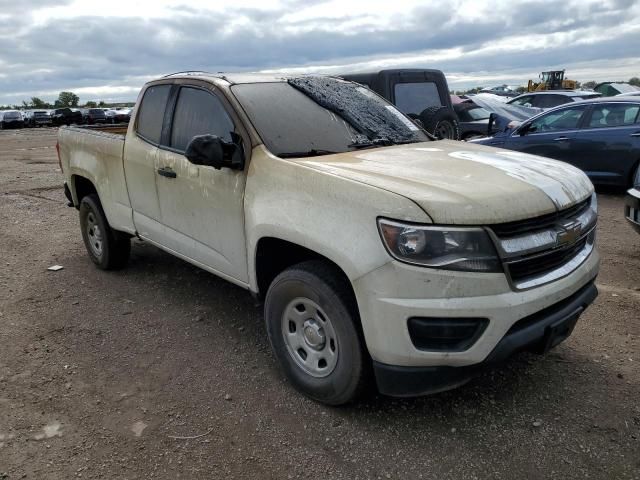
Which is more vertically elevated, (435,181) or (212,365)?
(435,181)

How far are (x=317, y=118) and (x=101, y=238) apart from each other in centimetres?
280

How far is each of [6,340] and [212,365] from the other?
1688 millimetres

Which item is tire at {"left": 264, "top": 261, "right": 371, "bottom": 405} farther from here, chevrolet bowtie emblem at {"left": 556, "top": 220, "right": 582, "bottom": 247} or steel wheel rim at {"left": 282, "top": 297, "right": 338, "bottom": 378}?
chevrolet bowtie emblem at {"left": 556, "top": 220, "right": 582, "bottom": 247}

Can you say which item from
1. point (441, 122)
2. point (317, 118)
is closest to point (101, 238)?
point (317, 118)

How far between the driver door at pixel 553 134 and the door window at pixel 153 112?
6703mm

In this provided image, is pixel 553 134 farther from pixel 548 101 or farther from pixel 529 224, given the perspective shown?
pixel 529 224

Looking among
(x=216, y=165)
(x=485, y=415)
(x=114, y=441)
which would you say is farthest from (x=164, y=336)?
(x=485, y=415)

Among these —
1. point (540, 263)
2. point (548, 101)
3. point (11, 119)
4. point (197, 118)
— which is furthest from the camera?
point (11, 119)

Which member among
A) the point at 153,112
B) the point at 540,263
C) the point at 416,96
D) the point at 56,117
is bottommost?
the point at 540,263

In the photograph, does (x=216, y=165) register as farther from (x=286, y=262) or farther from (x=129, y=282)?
(x=129, y=282)

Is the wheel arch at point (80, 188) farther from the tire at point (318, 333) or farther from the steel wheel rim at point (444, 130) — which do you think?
the steel wheel rim at point (444, 130)

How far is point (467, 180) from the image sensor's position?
2.75 m

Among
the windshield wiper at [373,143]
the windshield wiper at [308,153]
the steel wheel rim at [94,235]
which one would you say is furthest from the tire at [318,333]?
the steel wheel rim at [94,235]

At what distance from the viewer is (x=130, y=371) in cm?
359
